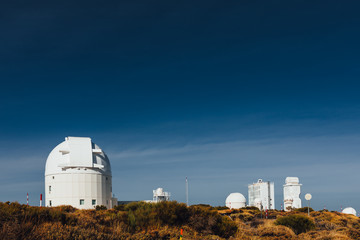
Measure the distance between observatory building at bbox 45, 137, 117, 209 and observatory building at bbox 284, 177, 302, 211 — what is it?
3794cm

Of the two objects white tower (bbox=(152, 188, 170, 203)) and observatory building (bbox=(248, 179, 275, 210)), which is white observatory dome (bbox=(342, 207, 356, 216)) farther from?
white tower (bbox=(152, 188, 170, 203))

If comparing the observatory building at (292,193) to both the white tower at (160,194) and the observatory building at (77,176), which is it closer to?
the white tower at (160,194)

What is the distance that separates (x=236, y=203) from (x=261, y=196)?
13826 mm

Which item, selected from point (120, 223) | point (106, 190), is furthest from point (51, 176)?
point (120, 223)

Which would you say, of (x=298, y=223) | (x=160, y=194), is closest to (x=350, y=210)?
(x=160, y=194)

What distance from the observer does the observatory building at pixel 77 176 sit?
30973 mm

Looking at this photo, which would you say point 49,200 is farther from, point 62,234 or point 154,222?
point 62,234

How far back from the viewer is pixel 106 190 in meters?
33.1

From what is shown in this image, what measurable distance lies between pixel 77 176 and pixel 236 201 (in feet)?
87.1

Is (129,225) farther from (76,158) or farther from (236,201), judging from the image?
(236,201)

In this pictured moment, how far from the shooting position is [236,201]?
50.6 metres

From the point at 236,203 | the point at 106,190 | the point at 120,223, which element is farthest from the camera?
the point at 236,203

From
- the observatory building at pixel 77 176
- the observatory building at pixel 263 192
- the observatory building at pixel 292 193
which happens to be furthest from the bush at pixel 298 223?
the observatory building at pixel 292 193

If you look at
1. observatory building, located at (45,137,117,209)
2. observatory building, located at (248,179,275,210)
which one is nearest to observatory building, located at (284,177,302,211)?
observatory building, located at (248,179,275,210)
